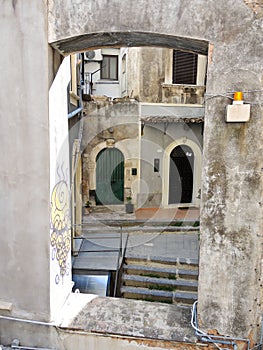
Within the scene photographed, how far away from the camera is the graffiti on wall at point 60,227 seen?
3293 mm

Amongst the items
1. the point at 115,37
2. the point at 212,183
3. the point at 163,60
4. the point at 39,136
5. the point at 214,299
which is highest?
the point at 163,60

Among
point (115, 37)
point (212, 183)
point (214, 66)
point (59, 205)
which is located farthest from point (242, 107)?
point (59, 205)

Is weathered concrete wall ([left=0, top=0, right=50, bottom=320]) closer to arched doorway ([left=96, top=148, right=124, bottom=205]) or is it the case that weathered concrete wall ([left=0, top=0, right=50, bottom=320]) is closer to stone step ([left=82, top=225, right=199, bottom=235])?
stone step ([left=82, top=225, right=199, bottom=235])

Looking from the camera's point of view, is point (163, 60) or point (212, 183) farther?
point (163, 60)

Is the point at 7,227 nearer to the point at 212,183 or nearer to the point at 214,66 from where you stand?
the point at 212,183

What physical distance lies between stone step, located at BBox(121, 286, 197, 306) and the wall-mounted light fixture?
15.3 feet

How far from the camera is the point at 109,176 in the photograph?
12.7 m

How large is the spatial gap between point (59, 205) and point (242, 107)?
2.25 m

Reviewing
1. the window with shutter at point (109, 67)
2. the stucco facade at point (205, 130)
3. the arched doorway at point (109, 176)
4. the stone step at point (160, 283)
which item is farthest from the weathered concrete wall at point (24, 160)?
the window with shutter at point (109, 67)

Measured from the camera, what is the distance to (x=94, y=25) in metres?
2.85

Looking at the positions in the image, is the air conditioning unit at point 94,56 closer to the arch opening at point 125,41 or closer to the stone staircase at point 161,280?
the stone staircase at point 161,280

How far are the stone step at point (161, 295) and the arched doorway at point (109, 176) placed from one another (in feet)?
21.1

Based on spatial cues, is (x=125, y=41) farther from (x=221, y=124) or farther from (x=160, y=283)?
(x=160, y=283)

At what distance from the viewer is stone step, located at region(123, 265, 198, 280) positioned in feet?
22.2
